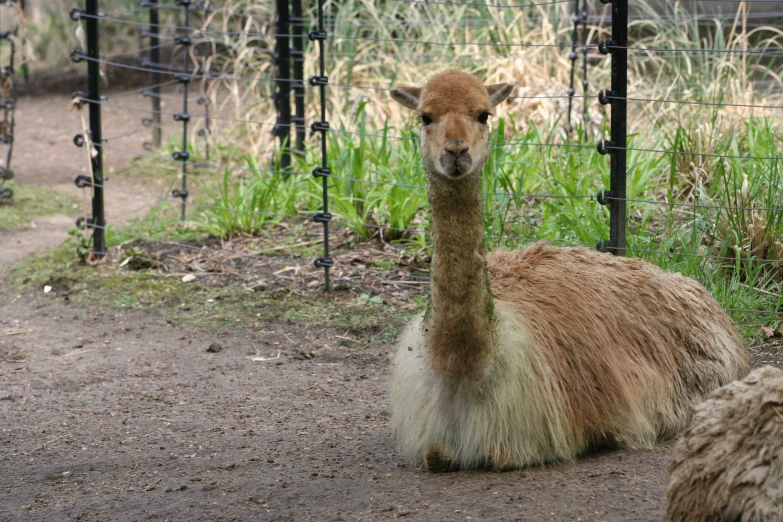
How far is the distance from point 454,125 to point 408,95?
63 cm

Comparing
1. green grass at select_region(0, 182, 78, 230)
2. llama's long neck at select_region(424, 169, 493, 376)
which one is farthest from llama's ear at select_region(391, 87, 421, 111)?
green grass at select_region(0, 182, 78, 230)

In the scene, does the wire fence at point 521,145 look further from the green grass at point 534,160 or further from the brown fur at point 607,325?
the brown fur at point 607,325

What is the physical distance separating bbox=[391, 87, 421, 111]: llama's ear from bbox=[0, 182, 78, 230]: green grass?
562 cm

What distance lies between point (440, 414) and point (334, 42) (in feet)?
24.5

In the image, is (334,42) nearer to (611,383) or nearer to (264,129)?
(264,129)

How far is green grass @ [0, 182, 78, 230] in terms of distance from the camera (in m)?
8.57

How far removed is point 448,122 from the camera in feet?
11.1

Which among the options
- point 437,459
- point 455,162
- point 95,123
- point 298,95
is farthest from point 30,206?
point 455,162

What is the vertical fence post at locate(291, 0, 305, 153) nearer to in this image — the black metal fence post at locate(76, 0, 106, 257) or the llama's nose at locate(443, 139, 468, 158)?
the black metal fence post at locate(76, 0, 106, 257)

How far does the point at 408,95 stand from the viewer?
393 centimetres

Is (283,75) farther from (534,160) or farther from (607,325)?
(607,325)

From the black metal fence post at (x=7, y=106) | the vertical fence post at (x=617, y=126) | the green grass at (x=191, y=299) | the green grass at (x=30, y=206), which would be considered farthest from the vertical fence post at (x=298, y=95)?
the vertical fence post at (x=617, y=126)

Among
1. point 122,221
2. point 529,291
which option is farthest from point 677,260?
point 122,221

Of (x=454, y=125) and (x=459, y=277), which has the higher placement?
(x=454, y=125)
